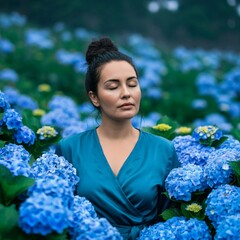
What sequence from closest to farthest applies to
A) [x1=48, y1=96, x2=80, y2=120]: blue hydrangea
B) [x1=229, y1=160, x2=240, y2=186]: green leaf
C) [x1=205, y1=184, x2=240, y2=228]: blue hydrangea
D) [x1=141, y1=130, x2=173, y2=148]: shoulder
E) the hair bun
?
[x1=205, y1=184, x2=240, y2=228]: blue hydrangea → [x1=229, y1=160, x2=240, y2=186]: green leaf → [x1=141, y1=130, x2=173, y2=148]: shoulder → the hair bun → [x1=48, y1=96, x2=80, y2=120]: blue hydrangea

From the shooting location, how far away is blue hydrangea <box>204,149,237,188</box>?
2453 mm

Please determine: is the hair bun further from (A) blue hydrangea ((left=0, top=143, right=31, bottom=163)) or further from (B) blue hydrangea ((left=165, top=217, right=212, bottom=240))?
(B) blue hydrangea ((left=165, top=217, right=212, bottom=240))

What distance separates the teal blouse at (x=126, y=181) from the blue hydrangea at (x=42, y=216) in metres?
0.55

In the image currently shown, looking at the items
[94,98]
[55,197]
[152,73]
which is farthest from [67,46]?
[55,197]

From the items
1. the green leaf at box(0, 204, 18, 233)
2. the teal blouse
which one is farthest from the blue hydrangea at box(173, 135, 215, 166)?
the green leaf at box(0, 204, 18, 233)

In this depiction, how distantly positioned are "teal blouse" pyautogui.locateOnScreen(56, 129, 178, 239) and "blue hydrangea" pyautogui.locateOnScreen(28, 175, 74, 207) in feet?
1.31

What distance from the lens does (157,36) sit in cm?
1898

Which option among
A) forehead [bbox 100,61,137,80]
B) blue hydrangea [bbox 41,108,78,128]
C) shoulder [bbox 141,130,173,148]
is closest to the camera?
forehead [bbox 100,61,137,80]

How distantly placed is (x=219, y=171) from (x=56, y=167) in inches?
34.1

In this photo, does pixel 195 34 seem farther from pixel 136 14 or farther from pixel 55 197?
pixel 55 197

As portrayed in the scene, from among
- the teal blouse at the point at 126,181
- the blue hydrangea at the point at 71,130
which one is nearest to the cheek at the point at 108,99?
the teal blouse at the point at 126,181

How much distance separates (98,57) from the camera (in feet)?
8.81

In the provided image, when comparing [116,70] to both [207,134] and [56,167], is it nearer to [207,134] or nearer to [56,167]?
[56,167]

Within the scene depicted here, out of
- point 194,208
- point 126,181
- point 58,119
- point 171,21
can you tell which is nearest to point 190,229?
point 194,208
